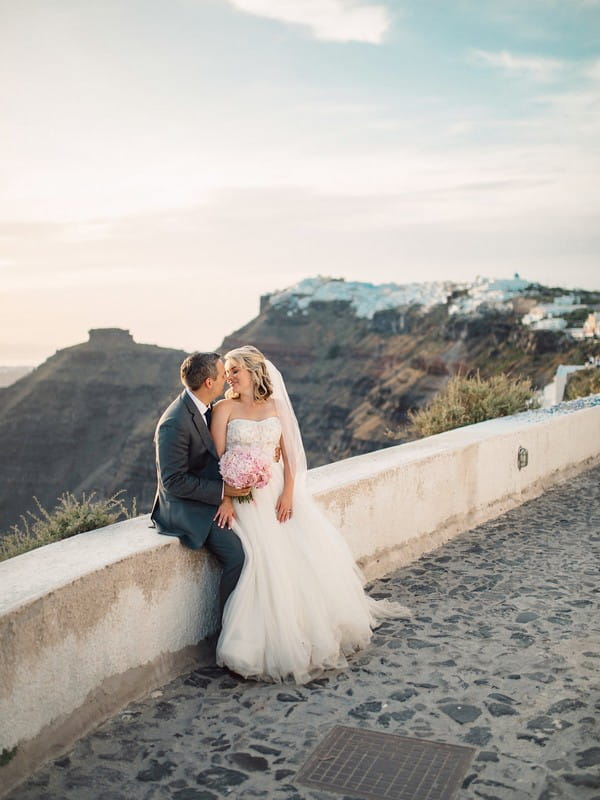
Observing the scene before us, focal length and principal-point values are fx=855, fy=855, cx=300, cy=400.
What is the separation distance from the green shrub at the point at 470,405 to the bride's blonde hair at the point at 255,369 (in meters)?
6.22

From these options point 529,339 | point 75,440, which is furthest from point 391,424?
point 75,440

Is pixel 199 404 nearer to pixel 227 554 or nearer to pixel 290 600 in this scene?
pixel 227 554

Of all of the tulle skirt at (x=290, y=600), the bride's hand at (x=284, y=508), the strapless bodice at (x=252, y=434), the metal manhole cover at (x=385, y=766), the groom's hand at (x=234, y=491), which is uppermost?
the strapless bodice at (x=252, y=434)

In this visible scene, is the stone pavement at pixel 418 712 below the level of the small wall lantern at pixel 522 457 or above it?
below

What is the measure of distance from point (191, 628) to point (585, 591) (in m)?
2.69

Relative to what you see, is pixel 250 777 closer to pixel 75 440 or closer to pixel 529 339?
pixel 529 339

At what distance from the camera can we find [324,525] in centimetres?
495

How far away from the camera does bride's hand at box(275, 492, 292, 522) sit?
15.6 ft

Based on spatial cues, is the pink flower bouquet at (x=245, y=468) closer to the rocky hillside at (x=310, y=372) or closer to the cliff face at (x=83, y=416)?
the rocky hillside at (x=310, y=372)

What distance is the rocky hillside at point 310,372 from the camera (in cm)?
8631

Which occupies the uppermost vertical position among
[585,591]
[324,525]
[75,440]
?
[324,525]

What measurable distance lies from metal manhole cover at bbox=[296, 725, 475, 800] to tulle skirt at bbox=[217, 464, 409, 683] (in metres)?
0.66

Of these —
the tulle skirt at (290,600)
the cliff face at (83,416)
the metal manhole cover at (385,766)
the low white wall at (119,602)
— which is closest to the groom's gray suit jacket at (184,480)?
the low white wall at (119,602)

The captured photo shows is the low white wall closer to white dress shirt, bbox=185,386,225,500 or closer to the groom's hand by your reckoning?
the groom's hand
